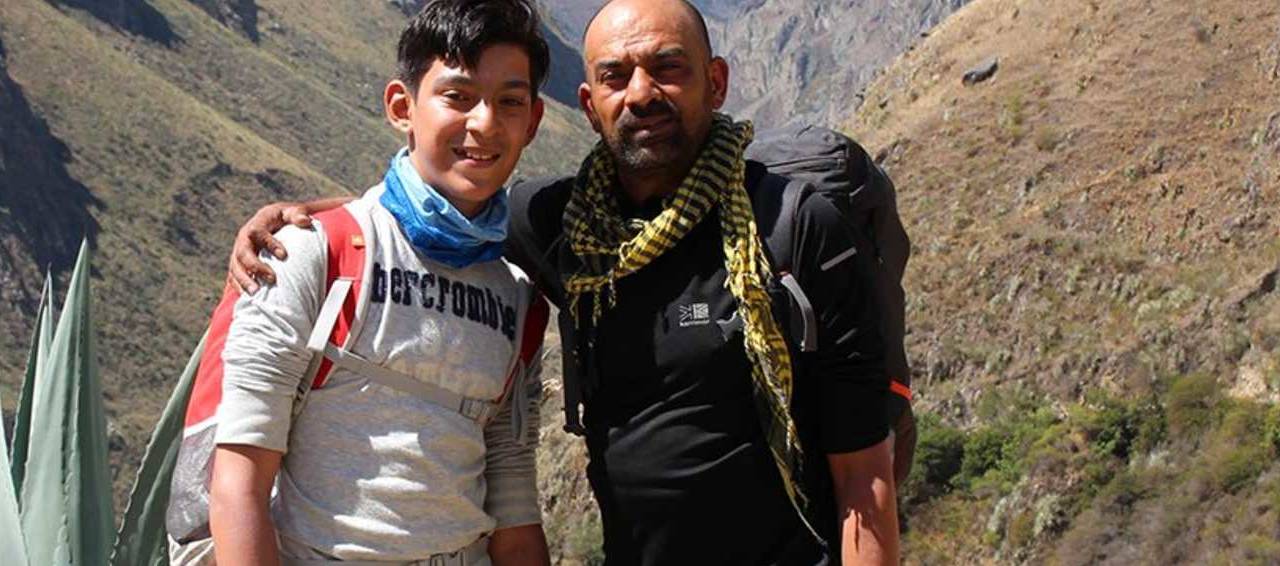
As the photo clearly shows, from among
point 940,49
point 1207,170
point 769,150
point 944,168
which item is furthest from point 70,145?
point 769,150

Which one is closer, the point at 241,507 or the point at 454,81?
the point at 241,507

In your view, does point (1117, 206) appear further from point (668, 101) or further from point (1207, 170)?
point (668, 101)

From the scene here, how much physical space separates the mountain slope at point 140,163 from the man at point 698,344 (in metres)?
60.4

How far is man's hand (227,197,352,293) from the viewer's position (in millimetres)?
2627

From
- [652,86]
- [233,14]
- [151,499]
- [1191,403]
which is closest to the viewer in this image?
[652,86]

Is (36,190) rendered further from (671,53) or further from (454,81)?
(671,53)

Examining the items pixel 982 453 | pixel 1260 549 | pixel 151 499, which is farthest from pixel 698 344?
pixel 982 453

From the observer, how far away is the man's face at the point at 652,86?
2.89 m

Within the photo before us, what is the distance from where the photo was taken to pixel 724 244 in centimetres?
279

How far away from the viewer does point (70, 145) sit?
272 ft

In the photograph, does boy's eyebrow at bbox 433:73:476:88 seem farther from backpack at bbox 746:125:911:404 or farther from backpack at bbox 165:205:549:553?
backpack at bbox 746:125:911:404

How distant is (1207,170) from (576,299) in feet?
80.8

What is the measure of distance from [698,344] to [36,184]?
84.4 m

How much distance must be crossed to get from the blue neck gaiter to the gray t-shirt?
0.08ft
